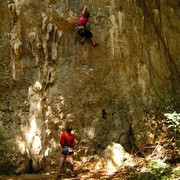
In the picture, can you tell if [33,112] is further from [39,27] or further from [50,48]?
[39,27]

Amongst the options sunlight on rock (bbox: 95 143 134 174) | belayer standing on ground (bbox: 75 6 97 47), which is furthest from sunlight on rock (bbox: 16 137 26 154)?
belayer standing on ground (bbox: 75 6 97 47)

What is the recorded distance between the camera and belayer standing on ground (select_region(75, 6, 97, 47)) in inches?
354

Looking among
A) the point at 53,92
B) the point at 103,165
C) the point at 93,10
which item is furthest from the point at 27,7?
the point at 103,165

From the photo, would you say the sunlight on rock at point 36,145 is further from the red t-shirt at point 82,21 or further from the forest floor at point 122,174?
the red t-shirt at point 82,21

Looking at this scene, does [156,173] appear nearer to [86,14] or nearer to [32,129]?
[32,129]

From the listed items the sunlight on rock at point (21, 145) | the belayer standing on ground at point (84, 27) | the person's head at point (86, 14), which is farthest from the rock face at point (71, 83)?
the person's head at point (86, 14)

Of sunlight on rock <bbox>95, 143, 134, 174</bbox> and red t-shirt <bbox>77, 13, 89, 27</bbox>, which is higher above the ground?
red t-shirt <bbox>77, 13, 89, 27</bbox>

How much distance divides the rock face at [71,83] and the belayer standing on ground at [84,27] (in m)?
0.23

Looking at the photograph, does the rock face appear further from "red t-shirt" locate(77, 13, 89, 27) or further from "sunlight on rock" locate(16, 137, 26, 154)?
"red t-shirt" locate(77, 13, 89, 27)

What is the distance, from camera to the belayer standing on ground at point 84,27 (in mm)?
9000

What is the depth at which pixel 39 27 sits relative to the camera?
30.7ft

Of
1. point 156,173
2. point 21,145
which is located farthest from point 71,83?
point 156,173

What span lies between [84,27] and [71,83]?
1.74m

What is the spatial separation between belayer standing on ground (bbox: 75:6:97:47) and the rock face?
0.23 metres
